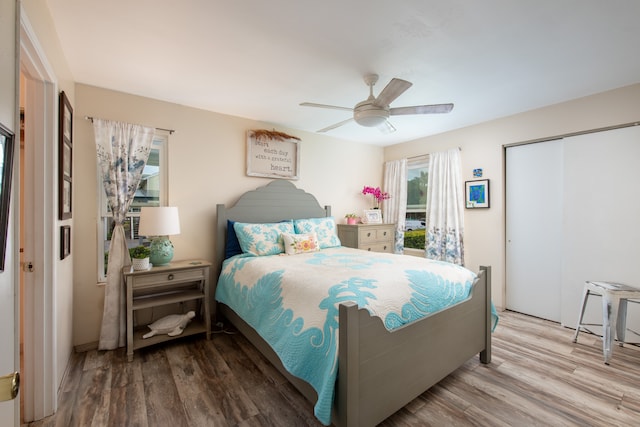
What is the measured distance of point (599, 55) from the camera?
2.11 meters

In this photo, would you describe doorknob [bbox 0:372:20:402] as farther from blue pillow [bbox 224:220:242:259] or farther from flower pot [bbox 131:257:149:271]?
blue pillow [bbox 224:220:242:259]

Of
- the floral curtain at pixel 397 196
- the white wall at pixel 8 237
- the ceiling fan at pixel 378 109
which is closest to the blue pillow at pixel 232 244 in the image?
the ceiling fan at pixel 378 109

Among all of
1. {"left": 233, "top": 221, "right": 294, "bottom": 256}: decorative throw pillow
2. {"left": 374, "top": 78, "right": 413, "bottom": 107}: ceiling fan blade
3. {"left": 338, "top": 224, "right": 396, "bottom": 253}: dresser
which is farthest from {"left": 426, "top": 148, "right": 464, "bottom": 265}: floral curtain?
{"left": 233, "top": 221, "right": 294, "bottom": 256}: decorative throw pillow

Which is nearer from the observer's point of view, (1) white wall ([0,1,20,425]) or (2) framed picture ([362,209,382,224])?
(1) white wall ([0,1,20,425])

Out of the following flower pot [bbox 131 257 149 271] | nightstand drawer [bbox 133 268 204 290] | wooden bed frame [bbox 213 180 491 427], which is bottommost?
wooden bed frame [bbox 213 180 491 427]

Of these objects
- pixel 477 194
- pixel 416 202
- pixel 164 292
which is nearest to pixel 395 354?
pixel 164 292

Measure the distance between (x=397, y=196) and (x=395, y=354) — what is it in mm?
3391

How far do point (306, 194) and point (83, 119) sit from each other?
248 cm

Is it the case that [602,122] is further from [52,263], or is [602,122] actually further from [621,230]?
[52,263]

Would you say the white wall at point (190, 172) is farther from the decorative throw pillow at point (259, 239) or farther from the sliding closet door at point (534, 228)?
the sliding closet door at point (534, 228)

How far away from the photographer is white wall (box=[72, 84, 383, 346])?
2557 millimetres

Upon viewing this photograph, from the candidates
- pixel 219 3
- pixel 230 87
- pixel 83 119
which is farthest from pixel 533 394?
pixel 83 119

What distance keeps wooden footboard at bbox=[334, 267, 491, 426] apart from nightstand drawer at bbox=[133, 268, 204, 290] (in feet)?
6.13

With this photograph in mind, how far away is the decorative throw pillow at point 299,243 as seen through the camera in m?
3.05
